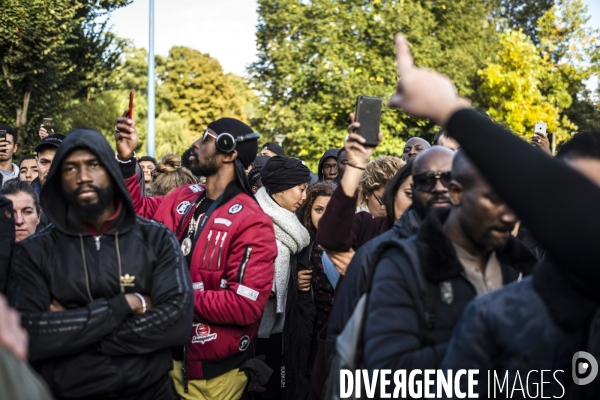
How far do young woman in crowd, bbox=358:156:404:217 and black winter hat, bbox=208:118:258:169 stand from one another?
1.35 m

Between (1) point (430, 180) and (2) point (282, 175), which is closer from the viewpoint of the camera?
(1) point (430, 180)

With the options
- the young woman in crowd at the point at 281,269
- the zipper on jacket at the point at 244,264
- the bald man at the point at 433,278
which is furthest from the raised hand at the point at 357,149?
the young woman in crowd at the point at 281,269

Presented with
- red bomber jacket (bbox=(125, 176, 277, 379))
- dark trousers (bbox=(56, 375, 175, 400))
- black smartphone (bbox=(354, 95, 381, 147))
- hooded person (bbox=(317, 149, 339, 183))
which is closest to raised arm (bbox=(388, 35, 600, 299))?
black smartphone (bbox=(354, 95, 381, 147))

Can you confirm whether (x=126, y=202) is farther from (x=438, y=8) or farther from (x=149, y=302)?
(x=438, y=8)

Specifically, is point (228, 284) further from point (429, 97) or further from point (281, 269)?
point (429, 97)

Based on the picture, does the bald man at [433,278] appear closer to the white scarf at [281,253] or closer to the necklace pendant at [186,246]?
the necklace pendant at [186,246]

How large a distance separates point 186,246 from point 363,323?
2348 mm

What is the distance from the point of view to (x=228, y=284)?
4543 millimetres

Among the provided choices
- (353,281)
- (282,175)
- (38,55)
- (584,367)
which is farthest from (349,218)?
(38,55)

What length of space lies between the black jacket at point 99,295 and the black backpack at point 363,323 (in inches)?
47.2

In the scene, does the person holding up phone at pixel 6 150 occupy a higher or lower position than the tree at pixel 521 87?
lower

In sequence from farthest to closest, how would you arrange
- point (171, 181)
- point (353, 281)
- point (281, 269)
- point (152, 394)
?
point (171, 181), point (281, 269), point (152, 394), point (353, 281)

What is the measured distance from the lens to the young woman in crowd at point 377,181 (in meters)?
6.23

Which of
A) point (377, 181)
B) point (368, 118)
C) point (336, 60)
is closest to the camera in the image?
point (368, 118)
